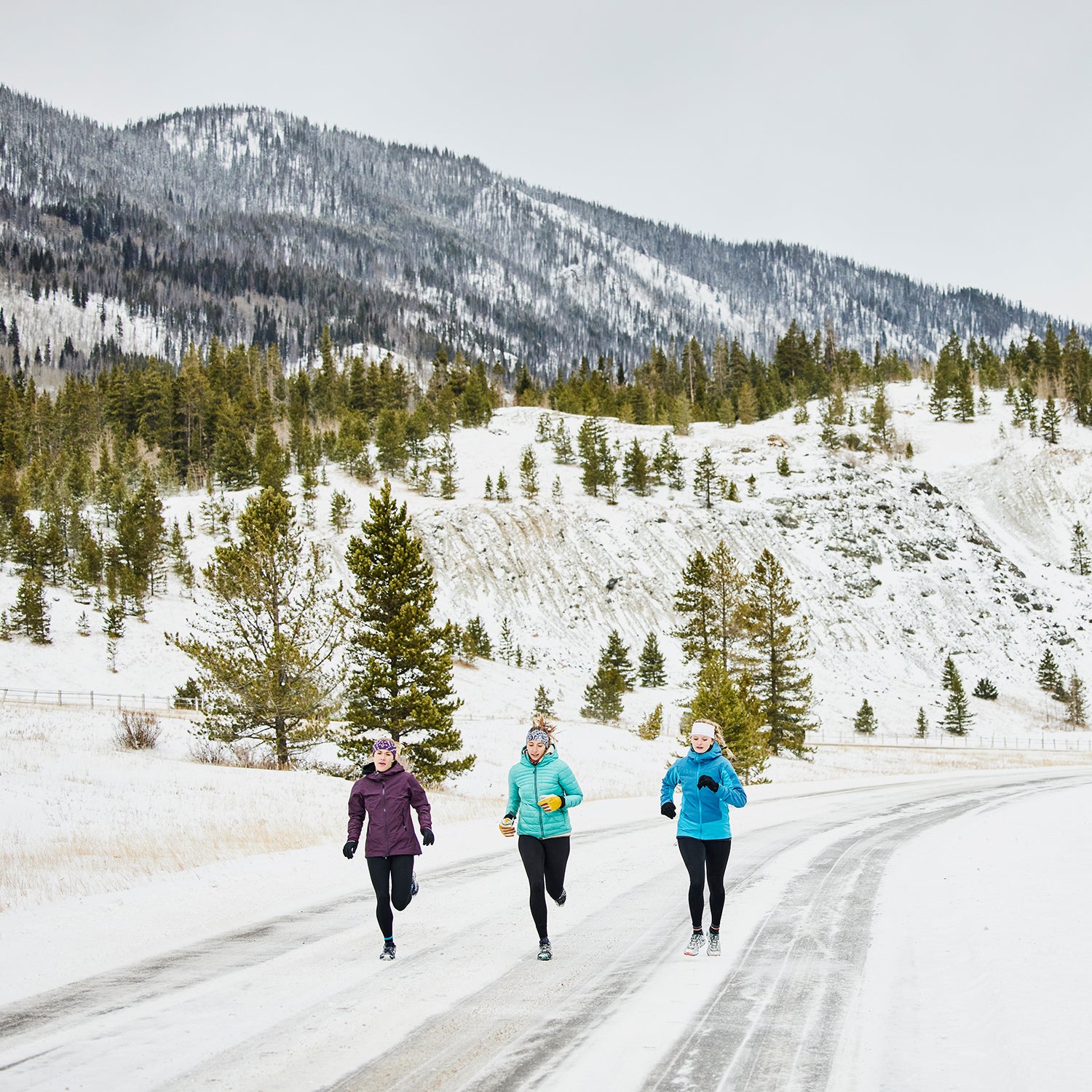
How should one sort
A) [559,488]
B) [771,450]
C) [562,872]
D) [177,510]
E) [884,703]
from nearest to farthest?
1. [562,872]
2. [884,703]
3. [177,510]
4. [559,488]
5. [771,450]

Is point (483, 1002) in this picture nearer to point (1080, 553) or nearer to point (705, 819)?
point (705, 819)

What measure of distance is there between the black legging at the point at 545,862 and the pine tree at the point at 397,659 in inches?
587

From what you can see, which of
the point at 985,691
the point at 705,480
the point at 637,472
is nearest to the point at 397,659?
the point at 985,691

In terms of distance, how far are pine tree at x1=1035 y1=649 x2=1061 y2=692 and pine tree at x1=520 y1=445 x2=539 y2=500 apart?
49.9m

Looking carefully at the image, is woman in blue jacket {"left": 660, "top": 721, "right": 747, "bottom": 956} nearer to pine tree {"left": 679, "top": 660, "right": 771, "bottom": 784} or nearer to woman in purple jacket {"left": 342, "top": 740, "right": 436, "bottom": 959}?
woman in purple jacket {"left": 342, "top": 740, "right": 436, "bottom": 959}

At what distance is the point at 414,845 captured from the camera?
7.42 m

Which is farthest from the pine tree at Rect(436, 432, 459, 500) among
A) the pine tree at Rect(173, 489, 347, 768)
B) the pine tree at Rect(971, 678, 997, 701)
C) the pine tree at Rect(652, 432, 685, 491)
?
the pine tree at Rect(173, 489, 347, 768)

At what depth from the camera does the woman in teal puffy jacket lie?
7.10 m

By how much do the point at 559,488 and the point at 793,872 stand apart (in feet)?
254

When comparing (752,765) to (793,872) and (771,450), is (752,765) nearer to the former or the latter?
(793,872)

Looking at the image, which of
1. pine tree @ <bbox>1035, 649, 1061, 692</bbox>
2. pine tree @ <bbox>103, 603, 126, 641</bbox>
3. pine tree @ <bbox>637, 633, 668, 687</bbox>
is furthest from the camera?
pine tree @ <bbox>1035, 649, 1061, 692</bbox>

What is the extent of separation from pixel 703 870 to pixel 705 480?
274 feet

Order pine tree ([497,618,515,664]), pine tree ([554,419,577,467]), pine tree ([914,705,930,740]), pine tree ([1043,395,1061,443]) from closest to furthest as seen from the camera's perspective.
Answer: pine tree ([914,705,930,740]) → pine tree ([497,618,515,664]) → pine tree ([554,419,577,467]) → pine tree ([1043,395,1061,443])

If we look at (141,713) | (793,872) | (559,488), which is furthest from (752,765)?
(559,488)
